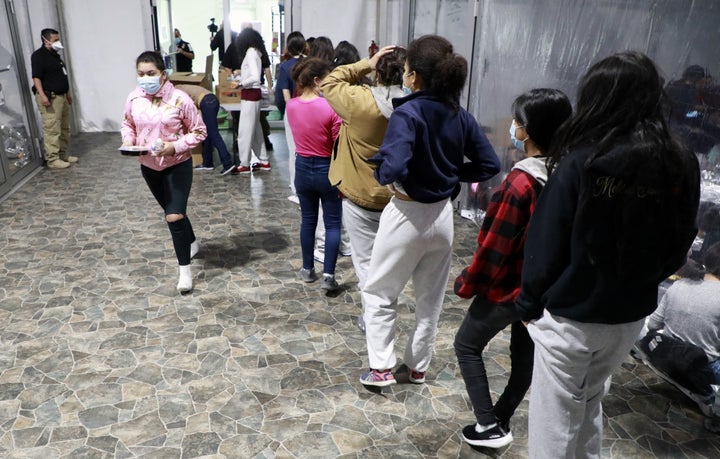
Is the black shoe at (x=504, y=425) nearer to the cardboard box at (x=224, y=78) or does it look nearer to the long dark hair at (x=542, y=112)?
the long dark hair at (x=542, y=112)

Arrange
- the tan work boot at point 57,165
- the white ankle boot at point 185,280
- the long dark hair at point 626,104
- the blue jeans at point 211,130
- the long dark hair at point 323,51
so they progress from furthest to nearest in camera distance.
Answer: the tan work boot at point 57,165, the blue jeans at point 211,130, the long dark hair at point 323,51, the white ankle boot at point 185,280, the long dark hair at point 626,104

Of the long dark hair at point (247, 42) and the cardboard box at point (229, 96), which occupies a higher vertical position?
the long dark hair at point (247, 42)

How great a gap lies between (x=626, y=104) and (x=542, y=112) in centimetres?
49

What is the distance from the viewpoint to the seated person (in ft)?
8.64

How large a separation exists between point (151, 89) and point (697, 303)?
308 centimetres

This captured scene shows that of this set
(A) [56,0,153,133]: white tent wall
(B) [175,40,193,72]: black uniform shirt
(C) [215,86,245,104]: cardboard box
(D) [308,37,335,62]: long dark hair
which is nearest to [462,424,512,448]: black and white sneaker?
(D) [308,37,335,62]: long dark hair

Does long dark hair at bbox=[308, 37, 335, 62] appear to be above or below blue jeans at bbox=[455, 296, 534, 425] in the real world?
above

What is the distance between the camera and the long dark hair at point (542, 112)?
1.84 metres

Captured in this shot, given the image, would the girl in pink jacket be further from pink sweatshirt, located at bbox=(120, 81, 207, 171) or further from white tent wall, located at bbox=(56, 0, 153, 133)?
white tent wall, located at bbox=(56, 0, 153, 133)

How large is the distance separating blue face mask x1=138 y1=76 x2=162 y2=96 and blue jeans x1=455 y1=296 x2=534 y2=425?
2271 mm

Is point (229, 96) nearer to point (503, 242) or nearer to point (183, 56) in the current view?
point (183, 56)

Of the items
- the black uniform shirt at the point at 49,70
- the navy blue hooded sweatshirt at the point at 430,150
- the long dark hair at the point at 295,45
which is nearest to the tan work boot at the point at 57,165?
the black uniform shirt at the point at 49,70

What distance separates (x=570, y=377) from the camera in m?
1.61

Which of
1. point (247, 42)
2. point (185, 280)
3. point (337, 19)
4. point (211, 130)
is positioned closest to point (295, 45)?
point (247, 42)
